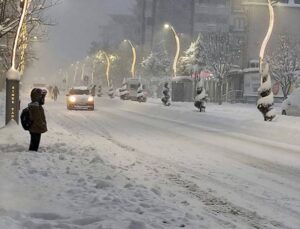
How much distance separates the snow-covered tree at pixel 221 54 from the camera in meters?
52.3

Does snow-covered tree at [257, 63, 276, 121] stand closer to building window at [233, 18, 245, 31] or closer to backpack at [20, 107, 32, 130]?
backpack at [20, 107, 32, 130]

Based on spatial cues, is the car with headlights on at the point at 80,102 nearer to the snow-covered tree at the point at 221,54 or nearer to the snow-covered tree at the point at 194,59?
the snow-covered tree at the point at 221,54

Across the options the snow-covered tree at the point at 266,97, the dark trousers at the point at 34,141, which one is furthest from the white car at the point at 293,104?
the dark trousers at the point at 34,141

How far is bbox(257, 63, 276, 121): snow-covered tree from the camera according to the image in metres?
22.8

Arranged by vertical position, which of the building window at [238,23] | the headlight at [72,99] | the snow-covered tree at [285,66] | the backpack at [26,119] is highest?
the building window at [238,23]

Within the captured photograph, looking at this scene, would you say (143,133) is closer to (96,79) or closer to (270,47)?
(270,47)

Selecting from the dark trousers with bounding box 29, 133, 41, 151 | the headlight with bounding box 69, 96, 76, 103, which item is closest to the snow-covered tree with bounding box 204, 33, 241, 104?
the headlight with bounding box 69, 96, 76, 103

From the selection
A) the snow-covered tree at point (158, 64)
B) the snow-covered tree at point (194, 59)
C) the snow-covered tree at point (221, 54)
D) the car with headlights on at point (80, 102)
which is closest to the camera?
the car with headlights on at point (80, 102)

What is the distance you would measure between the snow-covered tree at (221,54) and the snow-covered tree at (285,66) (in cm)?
502

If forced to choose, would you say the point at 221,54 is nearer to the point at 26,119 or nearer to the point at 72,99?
the point at 72,99

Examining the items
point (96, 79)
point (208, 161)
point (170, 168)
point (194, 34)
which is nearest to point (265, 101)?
point (208, 161)

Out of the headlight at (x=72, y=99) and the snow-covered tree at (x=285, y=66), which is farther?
the snow-covered tree at (x=285, y=66)

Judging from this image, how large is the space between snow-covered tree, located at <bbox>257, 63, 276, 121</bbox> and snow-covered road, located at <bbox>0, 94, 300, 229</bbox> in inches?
91.9

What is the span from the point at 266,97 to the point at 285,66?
24.2 meters
